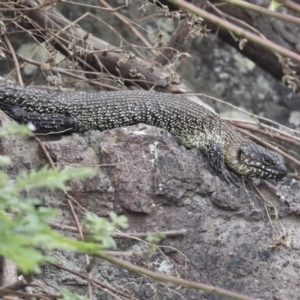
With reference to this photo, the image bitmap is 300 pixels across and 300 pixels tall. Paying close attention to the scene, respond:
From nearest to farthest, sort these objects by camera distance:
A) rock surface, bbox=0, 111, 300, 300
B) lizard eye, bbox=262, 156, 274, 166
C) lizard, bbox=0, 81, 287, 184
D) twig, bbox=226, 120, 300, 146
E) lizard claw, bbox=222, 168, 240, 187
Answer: rock surface, bbox=0, 111, 300, 300, lizard claw, bbox=222, 168, 240, 187, lizard, bbox=0, 81, 287, 184, lizard eye, bbox=262, 156, 274, 166, twig, bbox=226, 120, 300, 146

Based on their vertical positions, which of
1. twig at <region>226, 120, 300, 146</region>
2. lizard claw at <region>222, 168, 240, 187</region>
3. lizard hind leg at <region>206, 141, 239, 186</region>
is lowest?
twig at <region>226, 120, 300, 146</region>

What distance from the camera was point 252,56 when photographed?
6461mm

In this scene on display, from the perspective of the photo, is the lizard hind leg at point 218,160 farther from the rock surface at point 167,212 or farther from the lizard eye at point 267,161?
the lizard eye at point 267,161

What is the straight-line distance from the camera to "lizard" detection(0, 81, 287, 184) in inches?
171

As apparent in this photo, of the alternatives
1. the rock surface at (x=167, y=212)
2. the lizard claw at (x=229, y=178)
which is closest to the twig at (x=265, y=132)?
the lizard claw at (x=229, y=178)

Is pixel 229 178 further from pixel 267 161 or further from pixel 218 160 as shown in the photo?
pixel 267 161

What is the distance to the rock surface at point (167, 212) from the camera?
3.70 meters

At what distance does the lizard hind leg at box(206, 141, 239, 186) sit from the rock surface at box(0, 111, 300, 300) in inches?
5.9

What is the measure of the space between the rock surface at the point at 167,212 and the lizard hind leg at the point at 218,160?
0.15 metres

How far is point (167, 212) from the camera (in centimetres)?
382

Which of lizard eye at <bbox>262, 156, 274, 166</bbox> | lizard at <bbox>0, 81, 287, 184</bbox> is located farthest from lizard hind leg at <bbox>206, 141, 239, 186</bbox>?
lizard eye at <bbox>262, 156, 274, 166</bbox>

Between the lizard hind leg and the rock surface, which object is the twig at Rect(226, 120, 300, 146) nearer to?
the lizard hind leg

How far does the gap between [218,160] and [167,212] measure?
0.62 m

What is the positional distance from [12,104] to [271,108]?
3646 millimetres
